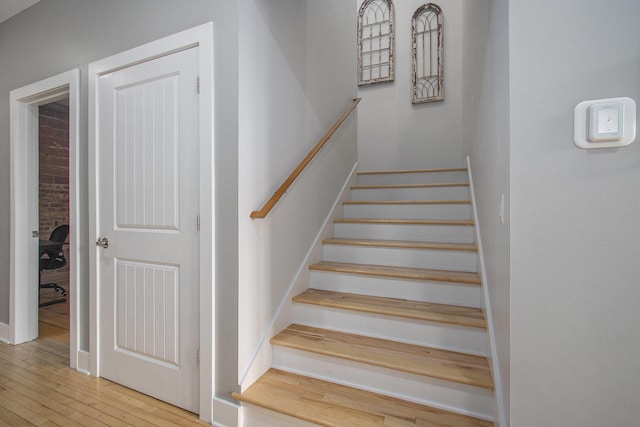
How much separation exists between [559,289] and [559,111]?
0.59 m

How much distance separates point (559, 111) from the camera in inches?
39.6

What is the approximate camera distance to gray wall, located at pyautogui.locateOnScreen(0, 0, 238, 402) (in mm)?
1574

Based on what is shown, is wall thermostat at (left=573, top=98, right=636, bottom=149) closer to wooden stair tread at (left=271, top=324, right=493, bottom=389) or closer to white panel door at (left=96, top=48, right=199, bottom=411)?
wooden stair tread at (left=271, top=324, right=493, bottom=389)

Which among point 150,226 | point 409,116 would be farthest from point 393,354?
point 409,116

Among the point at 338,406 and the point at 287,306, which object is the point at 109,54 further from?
the point at 338,406

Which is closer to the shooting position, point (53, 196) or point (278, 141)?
point (278, 141)

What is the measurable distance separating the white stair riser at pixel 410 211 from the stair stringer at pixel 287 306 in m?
0.18

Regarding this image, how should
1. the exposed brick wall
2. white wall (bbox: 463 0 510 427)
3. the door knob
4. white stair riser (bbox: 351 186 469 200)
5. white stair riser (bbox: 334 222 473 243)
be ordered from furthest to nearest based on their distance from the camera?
the exposed brick wall < white stair riser (bbox: 351 186 469 200) < white stair riser (bbox: 334 222 473 243) < the door knob < white wall (bbox: 463 0 510 427)

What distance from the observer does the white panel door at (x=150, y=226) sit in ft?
5.62

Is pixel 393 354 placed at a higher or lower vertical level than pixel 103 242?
lower

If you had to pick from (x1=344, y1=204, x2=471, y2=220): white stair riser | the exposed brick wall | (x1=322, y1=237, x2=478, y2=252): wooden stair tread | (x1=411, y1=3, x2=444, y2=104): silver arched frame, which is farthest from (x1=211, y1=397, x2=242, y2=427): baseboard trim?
the exposed brick wall

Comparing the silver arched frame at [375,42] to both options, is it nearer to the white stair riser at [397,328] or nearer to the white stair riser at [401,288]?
the white stair riser at [401,288]

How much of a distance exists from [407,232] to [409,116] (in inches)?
92.2

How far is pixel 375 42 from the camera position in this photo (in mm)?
4363
